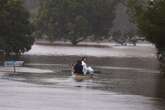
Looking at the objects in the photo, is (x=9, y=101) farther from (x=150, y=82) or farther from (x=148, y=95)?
(x=150, y=82)

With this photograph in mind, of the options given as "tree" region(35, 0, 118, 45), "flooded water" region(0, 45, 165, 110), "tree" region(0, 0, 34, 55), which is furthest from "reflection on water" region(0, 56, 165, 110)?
"tree" region(35, 0, 118, 45)

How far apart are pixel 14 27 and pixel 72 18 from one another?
6497cm

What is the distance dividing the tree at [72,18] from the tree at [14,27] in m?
59.8

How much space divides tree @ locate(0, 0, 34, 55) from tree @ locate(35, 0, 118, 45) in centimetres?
5979

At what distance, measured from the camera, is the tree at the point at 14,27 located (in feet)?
231

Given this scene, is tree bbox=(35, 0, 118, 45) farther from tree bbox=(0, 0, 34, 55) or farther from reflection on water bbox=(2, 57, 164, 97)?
reflection on water bbox=(2, 57, 164, 97)

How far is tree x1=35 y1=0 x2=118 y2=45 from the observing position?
5325 inches

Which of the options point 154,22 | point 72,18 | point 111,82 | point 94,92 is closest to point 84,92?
point 94,92

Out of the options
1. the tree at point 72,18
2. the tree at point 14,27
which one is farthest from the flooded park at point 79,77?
the tree at point 72,18

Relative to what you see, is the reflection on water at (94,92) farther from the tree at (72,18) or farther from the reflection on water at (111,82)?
the tree at (72,18)

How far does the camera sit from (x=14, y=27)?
7244 centimetres

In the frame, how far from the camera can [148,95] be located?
3362cm

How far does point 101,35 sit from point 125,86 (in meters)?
112

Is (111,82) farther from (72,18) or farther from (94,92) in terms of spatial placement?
(72,18)
